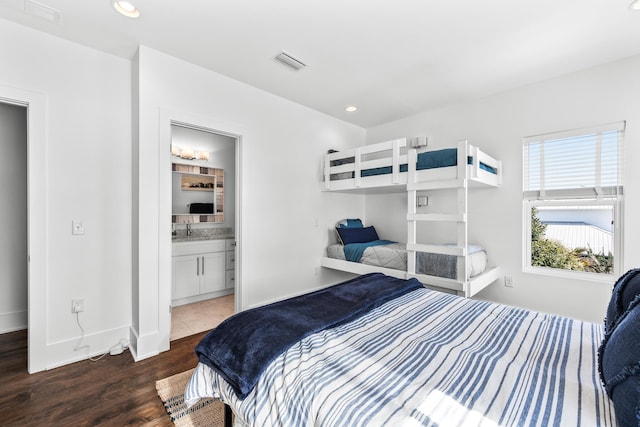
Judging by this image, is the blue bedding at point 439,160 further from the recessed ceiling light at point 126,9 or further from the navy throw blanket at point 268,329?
the recessed ceiling light at point 126,9

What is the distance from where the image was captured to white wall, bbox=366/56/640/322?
2.41 metres

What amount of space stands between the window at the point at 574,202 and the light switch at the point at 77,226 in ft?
13.7

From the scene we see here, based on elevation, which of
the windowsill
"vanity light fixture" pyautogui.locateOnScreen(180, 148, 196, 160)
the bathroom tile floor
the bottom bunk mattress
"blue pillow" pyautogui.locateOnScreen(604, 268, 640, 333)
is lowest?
the bathroom tile floor

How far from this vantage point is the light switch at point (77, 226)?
2.22 m

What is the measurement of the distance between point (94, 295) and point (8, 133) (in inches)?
71.4

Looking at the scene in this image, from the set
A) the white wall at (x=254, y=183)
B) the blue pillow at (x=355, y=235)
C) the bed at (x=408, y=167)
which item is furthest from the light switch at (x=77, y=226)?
the blue pillow at (x=355, y=235)

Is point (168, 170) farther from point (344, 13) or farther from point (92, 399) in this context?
point (344, 13)

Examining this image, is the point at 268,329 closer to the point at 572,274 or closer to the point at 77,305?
the point at 77,305

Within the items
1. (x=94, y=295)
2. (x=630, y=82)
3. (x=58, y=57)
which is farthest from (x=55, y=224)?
(x=630, y=82)

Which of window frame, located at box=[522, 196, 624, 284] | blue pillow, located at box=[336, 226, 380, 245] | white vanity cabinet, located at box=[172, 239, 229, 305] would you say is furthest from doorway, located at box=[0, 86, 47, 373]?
window frame, located at box=[522, 196, 624, 284]

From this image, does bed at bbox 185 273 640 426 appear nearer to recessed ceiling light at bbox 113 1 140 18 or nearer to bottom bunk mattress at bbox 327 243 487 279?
bottom bunk mattress at bbox 327 243 487 279

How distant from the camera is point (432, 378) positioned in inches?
37.8

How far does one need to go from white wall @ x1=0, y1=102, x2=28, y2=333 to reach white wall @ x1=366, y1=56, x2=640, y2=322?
439 centimetres

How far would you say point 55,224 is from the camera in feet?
7.04
